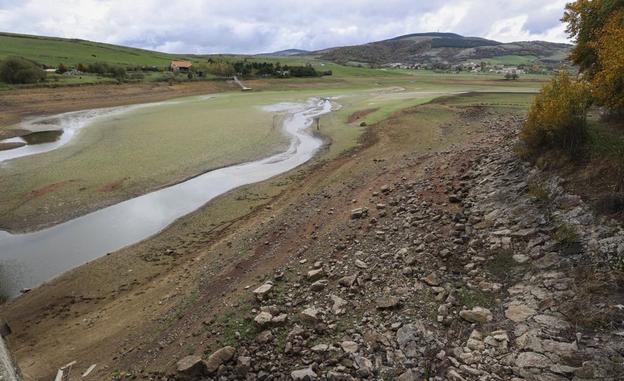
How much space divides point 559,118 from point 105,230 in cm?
1792

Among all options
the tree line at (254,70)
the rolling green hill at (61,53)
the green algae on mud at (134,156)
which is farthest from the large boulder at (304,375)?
the rolling green hill at (61,53)

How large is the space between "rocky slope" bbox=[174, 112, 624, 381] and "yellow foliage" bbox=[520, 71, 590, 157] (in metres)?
1.37

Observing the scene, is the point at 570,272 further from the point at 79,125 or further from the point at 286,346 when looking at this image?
the point at 79,125

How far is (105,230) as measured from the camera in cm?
1734

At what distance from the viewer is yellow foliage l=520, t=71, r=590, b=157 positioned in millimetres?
11625

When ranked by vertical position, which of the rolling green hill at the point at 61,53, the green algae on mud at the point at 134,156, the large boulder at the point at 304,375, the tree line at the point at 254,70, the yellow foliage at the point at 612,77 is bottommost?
the large boulder at the point at 304,375

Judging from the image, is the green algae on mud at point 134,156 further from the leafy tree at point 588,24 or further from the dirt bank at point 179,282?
the leafy tree at point 588,24

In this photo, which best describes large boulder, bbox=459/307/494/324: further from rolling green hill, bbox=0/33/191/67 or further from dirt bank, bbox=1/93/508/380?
rolling green hill, bbox=0/33/191/67

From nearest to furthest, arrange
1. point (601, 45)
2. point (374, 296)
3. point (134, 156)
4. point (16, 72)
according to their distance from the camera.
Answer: point (374, 296) < point (601, 45) < point (134, 156) < point (16, 72)

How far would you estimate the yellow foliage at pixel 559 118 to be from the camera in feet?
38.1

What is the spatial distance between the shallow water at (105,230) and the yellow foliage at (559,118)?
15.0m

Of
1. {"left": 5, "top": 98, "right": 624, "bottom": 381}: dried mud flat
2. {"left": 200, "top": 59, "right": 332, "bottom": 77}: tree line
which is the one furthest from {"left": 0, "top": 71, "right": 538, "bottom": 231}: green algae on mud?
{"left": 200, "top": 59, "right": 332, "bottom": 77}: tree line

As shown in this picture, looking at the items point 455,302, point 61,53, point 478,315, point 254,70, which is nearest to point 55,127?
point 455,302

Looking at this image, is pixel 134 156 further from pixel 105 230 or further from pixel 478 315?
pixel 478 315
